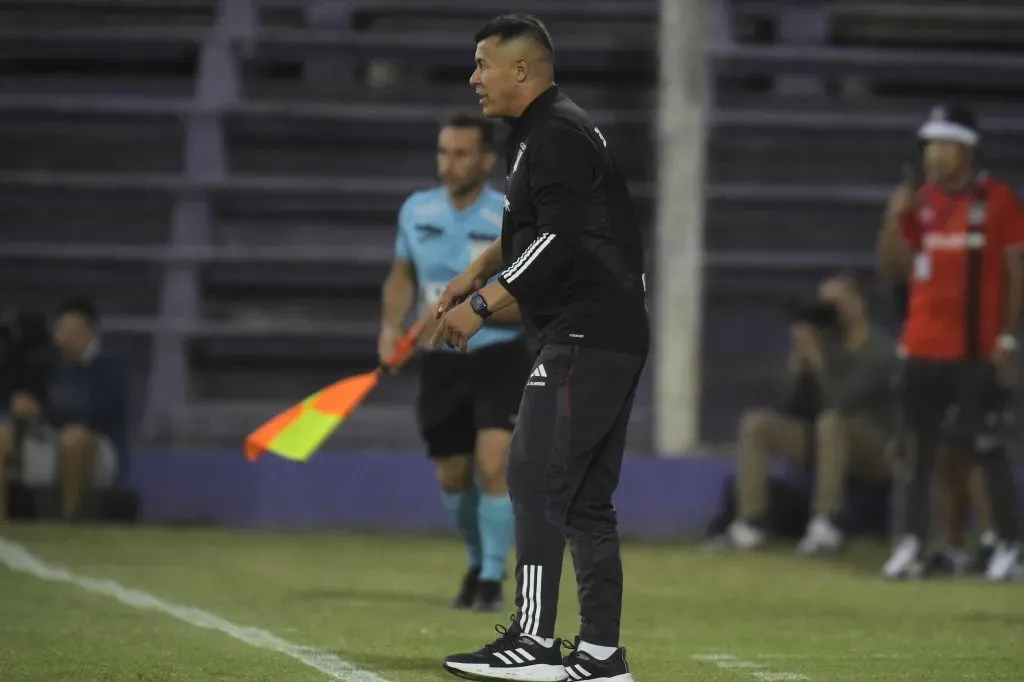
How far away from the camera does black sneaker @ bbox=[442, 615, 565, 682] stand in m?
5.97

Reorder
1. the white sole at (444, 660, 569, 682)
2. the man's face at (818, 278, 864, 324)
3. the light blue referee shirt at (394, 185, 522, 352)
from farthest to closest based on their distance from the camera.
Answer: the man's face at (818, 278, 864, 324)
the light blue referee shirt at (394, 185, 522, 352)
the white sole at (444, 660, 569, 682)

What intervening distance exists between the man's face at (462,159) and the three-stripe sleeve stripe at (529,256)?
284cm

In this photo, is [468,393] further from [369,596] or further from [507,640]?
[507,640]

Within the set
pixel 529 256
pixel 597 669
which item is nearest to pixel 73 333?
pixel 529 256

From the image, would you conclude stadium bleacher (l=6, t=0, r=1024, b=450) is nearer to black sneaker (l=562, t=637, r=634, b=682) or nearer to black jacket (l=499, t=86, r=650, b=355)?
black jacket (l=499, t=86, r=650, b=355)

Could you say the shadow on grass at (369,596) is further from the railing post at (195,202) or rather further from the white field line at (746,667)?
the railing post at (195,202)

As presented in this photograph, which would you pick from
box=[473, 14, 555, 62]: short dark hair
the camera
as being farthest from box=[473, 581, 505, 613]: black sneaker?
the camera

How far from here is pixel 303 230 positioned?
49.5ft

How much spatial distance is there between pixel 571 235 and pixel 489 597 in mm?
2905

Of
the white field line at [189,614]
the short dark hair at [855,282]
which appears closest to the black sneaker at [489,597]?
the white field line at [189,614]

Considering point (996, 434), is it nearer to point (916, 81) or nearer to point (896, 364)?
point (896, 364)

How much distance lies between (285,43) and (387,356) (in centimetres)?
686

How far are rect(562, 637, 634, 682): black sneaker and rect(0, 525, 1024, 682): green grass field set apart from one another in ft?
1.18

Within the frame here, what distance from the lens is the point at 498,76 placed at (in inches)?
240
